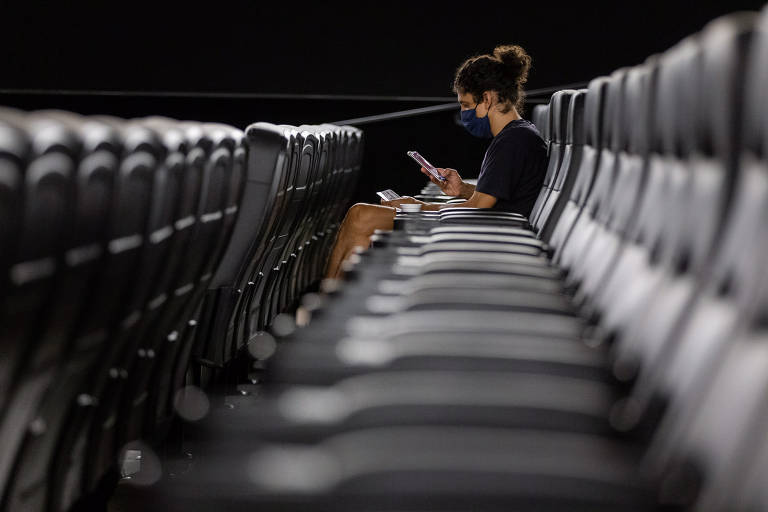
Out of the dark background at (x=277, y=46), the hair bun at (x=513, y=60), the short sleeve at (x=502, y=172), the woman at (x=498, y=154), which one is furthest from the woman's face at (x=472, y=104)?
the dark background at (x=277, y=46)

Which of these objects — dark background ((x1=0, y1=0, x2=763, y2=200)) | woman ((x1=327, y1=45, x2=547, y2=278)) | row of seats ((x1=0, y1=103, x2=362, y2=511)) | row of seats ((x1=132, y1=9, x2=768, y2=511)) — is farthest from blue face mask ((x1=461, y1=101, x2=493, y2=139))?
row of seats ((x1=132, y1=9, x2=768, y2=511))

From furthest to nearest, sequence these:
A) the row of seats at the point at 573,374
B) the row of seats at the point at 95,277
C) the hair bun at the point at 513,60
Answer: the hair bun at the point at 513,60, the row of seats at the point at 95,277, the row of seats at the point at 573,374

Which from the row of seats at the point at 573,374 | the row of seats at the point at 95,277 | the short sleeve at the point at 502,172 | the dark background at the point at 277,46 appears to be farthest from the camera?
the dark background at the point at 277,46

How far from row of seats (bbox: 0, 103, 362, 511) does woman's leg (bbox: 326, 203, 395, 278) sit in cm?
180

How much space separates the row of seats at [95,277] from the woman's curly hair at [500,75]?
2048 millimetres

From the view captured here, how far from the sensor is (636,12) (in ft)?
25.3

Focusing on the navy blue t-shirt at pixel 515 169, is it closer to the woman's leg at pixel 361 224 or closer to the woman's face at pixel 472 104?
the woman's face at pixel 472 104

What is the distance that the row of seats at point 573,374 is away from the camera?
0.83m

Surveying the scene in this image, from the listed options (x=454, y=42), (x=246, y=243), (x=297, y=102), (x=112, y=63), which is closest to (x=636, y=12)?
(x=454, y=42)

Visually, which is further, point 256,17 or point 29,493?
point 256,17

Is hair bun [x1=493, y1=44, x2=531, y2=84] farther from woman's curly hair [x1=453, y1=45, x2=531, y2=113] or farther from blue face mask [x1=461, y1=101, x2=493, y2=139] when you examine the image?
blue face mask [x1=461, y1=101, x2=493, y2=139]

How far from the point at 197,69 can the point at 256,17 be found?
2.11ft

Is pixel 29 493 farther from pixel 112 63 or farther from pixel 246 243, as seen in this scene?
pixel 112 63

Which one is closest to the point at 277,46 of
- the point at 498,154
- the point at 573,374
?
the point at 498,154
